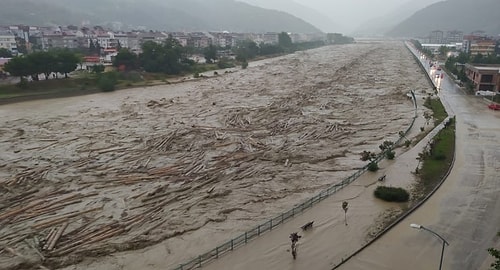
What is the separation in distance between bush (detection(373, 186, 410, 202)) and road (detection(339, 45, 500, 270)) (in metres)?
0.79

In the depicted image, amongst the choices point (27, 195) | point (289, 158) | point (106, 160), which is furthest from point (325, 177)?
point (27, 195)

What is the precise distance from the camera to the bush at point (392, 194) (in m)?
15.8

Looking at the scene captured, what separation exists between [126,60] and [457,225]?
45.5 meters

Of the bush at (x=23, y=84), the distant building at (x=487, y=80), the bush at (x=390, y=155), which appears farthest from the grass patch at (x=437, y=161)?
the bush at (x=23, y=84)

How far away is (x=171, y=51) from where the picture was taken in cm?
5341

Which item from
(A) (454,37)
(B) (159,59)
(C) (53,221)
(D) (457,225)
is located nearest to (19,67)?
(B) (159,59)

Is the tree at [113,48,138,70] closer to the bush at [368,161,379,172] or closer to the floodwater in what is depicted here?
the floodwater

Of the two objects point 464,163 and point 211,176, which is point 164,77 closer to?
point 211,176

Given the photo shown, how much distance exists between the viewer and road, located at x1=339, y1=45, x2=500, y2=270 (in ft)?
38.9

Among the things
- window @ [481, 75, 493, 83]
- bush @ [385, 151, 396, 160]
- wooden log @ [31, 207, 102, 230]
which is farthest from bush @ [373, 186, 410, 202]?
window @ [481, 75, 493, 83]

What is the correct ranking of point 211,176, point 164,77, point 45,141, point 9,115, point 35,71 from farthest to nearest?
point 164,77, point 35,71, point 9,115, point 45,141, point 211,176

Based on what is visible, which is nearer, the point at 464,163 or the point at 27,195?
the point at 27,195

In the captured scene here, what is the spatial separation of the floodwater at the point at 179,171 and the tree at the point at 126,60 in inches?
583

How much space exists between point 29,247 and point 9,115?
74.7 ft
